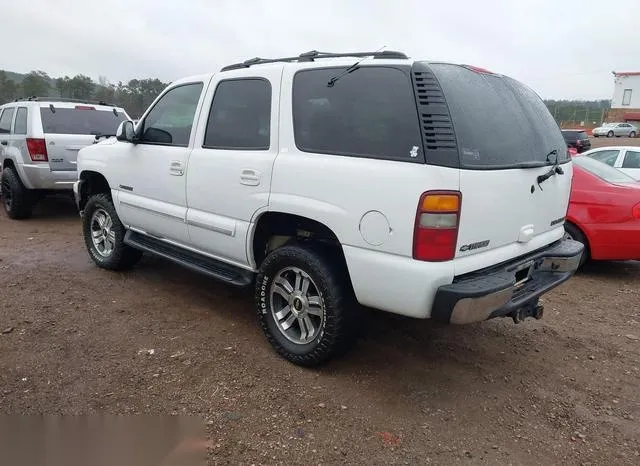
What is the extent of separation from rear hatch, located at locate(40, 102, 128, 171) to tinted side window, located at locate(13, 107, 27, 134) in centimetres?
36

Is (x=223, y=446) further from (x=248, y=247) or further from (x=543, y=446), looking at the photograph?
(x=543, y=446)

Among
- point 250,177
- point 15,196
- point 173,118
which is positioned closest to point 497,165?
point 250,177

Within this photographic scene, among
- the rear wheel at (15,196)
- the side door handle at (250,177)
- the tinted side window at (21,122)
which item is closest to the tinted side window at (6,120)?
the tinted side window at (21,122)

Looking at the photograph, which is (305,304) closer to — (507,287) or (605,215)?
(507,287)

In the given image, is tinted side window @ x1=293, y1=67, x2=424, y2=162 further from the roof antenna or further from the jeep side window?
the jeep side window

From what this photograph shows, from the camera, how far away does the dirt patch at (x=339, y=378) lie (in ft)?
8.84

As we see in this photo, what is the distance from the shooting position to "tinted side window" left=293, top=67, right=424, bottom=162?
278 centimetres

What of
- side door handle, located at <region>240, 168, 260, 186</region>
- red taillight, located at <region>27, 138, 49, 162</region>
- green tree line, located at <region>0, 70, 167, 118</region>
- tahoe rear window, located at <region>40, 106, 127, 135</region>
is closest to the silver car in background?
green tree line, located at <region>0, 70, 167, 118</region>

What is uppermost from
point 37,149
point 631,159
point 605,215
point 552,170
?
point 552,170

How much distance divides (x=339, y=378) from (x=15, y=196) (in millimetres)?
6636

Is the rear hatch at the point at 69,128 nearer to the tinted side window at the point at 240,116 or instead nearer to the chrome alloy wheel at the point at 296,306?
the tinted side window at the point at 240,116

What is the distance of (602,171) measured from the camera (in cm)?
584

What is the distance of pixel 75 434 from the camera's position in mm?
2652

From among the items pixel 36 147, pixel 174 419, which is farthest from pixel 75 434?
pixel 36 147
